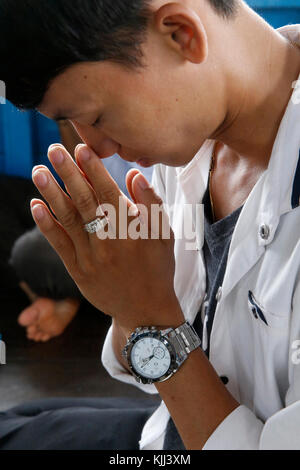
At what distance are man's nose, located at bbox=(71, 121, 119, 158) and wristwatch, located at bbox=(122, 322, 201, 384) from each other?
0.92 feet

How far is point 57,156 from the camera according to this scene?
777 millimetres

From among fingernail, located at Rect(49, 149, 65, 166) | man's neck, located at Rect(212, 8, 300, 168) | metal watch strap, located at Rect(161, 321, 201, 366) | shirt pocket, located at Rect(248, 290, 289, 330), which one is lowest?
metal watch strap, located at Rect(161, 321, 201, 366)

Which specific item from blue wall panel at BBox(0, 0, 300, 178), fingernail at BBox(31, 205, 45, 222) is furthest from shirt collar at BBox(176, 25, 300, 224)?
blue wall panel at BBox(0, 0, 300, 178)

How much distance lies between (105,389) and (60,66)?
1334 millimetres

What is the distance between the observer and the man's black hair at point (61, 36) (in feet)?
2.02

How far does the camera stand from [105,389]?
179 cm

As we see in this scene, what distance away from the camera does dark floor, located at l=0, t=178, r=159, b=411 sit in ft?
5.79

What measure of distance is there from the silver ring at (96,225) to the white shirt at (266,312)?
202mm

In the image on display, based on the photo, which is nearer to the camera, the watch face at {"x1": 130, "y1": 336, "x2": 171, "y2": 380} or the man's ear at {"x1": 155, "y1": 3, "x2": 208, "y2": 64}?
the man's ear at {"x1": 155, "y1": 3, "x2": 208, "y2": 64}

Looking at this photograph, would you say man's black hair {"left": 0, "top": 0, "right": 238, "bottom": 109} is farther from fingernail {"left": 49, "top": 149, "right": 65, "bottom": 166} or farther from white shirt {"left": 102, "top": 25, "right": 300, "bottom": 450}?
white shirt {"left": 102, "top": 25, "right": 300, "bottom": 450}

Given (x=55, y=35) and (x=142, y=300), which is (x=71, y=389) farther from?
(x=55, y=35)

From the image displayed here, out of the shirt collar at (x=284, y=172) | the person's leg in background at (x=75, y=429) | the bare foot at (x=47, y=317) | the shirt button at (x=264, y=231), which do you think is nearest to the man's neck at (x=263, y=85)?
the shirt collar at (x=284, y=172)

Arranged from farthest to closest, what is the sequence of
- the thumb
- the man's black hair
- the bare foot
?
the bare foot → the thumb → the man's black hair

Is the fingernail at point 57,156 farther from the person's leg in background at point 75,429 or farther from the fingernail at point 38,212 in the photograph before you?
the person's leg in background at point 75,429
